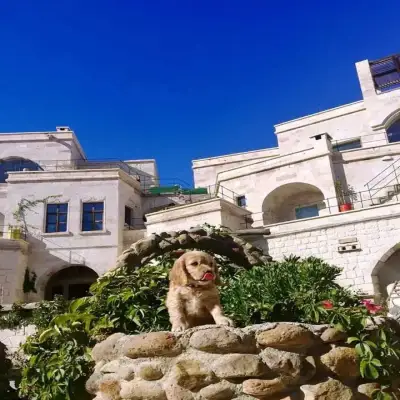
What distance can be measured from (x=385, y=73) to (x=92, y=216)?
80.0ft

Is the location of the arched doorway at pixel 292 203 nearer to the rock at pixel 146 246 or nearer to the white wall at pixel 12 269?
the white wall at pixel 12 269

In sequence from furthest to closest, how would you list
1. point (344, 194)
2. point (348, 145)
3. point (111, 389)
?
1. point (348, 145)
2. point (344, 194)
3. point (111, 389)

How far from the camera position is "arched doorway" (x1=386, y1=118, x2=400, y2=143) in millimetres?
27812

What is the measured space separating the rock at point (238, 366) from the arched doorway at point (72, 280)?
21.2 meters

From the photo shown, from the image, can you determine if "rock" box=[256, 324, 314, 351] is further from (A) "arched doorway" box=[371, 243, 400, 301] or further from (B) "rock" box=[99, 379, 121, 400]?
(A) "arched doorway" box=[371, 243, 400, 301]

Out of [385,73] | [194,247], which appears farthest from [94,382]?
[385,73]

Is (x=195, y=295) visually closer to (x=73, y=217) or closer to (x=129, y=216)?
(x=73, y=217)

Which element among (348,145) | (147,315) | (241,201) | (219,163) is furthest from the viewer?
(219,163)

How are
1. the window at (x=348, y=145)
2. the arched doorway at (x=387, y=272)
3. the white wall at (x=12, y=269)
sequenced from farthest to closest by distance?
the window at (x=348, y=145), the white wall at (x=12, y=269), the arched doorway at (x=387, y=272)

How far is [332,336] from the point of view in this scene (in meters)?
4.26

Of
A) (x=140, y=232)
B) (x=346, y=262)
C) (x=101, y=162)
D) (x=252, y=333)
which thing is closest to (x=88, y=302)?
(x=252, y=333)

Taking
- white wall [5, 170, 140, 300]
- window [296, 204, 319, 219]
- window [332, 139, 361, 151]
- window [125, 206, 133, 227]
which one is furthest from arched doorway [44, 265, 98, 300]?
window [332, 139, 361, 151]

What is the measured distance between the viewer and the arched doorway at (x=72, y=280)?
23.7 metres

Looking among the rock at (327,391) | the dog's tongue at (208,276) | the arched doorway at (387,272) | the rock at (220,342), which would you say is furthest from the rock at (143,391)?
the arched doorway at (387,272)
